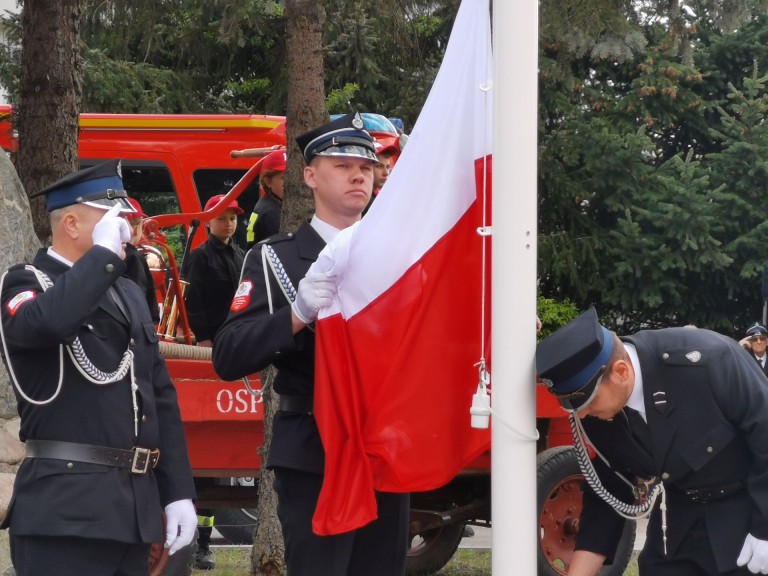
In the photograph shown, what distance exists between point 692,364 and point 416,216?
89cm

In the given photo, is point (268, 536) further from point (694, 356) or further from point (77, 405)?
point (694, 356)

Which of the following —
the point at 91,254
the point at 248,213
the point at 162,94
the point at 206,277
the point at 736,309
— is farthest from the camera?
the point at 736,309

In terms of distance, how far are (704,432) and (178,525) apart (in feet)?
5.20

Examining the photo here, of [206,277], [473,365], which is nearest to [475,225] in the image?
[473,365]

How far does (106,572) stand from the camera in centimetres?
351

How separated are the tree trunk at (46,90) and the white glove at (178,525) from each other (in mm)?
3469

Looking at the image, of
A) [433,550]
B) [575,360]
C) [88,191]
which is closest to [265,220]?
[433,550]

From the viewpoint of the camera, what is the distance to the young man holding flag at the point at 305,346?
11.5 ft

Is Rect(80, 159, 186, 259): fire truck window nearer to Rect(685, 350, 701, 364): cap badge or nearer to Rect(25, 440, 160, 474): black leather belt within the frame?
Rect(25, 440, 160, 474): black leather belt

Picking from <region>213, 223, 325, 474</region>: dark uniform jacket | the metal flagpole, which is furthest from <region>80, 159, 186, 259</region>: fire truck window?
the metal flagpole

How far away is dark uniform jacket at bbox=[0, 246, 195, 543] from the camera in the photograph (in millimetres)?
3371

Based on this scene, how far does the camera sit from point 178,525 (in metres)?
3.73

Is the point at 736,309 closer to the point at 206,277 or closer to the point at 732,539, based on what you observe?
the point at 206,277

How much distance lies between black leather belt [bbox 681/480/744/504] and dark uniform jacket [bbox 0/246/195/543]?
1.58 meters
